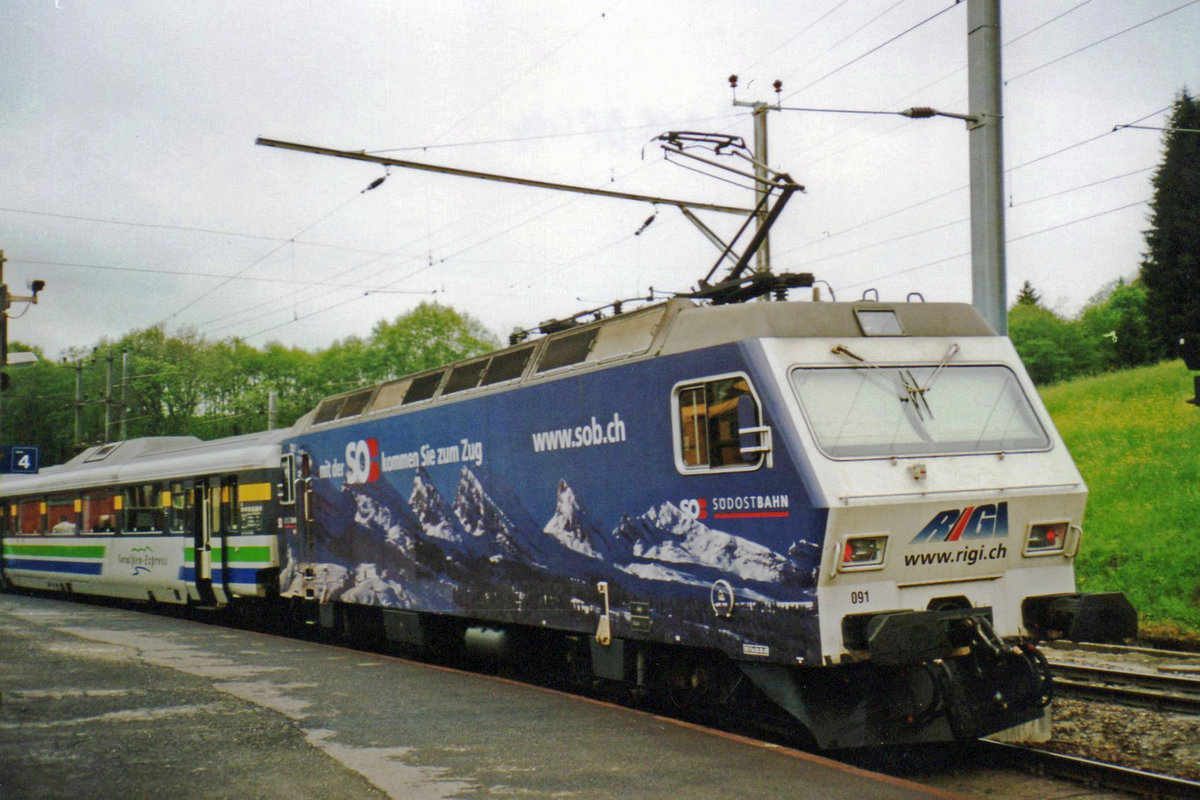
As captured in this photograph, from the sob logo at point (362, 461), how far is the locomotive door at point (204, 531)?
4.73 metres

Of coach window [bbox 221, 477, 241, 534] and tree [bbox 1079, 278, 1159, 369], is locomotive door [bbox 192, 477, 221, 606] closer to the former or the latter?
coach window [bbox 221, 477, 241, 534]

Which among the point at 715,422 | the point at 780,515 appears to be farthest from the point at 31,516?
the point at 780,515

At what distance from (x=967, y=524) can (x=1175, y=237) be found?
42.6 m

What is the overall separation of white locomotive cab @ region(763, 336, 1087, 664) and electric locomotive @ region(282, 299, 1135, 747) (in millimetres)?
16

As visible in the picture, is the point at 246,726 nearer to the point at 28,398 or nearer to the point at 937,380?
the point at 937,380

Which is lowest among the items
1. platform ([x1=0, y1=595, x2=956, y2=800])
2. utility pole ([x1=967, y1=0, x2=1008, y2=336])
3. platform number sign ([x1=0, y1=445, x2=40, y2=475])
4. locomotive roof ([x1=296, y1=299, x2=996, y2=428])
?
platform ([x1=0, y1=595, x2=956, y2=800])

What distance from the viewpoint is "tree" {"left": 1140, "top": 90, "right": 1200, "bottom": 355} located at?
43719 mm

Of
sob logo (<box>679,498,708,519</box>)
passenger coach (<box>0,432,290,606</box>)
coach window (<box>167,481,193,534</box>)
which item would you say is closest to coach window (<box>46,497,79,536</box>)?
passenger coach (<box>0,432,290,606</box>)

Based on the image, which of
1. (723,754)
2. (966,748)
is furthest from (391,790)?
(966,748)

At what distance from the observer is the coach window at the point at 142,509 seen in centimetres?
2019

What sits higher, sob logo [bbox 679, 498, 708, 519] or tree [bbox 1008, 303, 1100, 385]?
tree [bbox 1008, 303, 1100, 385]

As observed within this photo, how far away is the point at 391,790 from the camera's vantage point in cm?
663

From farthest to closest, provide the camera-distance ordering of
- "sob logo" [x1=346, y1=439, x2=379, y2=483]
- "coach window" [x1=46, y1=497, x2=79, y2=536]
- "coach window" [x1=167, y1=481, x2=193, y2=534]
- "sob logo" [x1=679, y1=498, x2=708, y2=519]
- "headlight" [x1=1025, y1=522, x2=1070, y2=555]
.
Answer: "coach window" [x1=46, y1=497, x2=79, y2=536] < "coach window" [x1=167, y1=481, x2=193, y2=534] < "sob logo" [x1=346, y1=439, x2=379, y2=483] < "sob logo" [x1=679, y1=498, x2=708, y2=519] < "headlight" [x1=1025, y1=522, x2=1070, y2=555]

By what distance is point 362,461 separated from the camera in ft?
46.2
